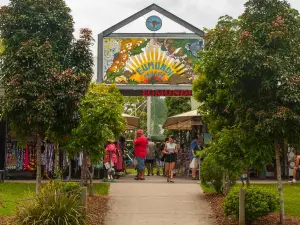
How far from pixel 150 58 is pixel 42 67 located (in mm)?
11619

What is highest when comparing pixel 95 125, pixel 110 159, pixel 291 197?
pixel 95 125

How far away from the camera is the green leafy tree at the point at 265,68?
10.2 metres

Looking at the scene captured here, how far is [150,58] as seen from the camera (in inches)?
867

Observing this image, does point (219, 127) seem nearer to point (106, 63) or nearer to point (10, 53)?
point (10, 53)

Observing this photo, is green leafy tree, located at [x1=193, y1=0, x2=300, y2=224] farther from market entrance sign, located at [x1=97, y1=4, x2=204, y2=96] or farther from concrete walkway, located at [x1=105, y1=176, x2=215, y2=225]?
market entrance sign, located at [x1=97, y1=4, x2=204, y2=96]

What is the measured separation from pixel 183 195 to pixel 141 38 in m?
8.74

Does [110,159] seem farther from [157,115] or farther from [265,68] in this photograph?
[157,115]

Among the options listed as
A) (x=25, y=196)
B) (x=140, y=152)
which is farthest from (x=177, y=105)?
(x=25, y=196)

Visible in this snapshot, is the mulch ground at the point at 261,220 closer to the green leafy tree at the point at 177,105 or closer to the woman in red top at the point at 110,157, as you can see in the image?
the woman in red top at the point at 110,157

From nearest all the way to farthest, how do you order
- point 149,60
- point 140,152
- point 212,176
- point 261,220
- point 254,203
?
point 254,203, point 261,220, point 212,176, point 140,152, point 149,60

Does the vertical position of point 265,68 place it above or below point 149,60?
below

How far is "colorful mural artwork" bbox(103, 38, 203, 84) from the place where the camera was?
21.9 metres

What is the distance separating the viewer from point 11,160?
769 inches

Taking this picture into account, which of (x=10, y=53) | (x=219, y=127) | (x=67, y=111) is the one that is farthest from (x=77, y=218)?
(x=219, y=127)
